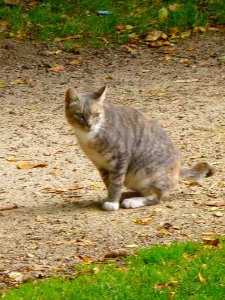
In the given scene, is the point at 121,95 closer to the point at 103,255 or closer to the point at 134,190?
the point at 134,190

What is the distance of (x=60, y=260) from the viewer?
22.3ft

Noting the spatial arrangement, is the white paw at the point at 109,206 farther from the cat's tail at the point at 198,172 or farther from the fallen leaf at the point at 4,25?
the fallen leaf at the point at 4,25

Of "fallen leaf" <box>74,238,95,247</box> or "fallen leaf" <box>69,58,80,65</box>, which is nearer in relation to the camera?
"fallen leaf" <box>74,238,95,247</box>

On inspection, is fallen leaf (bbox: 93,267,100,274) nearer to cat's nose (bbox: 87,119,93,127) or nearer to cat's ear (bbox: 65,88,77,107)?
cat's nose (bbox: 87,119,93,127)

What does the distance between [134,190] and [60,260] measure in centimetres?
165

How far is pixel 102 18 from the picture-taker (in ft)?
45.9

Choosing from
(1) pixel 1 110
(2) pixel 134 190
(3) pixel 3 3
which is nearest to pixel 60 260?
(2) pixel 134 190

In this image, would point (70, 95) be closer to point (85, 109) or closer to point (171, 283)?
point (85, 109)

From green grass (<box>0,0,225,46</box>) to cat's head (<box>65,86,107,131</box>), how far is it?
5.65m

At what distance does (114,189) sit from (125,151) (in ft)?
1.12

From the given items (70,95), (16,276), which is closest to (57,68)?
(70,95)

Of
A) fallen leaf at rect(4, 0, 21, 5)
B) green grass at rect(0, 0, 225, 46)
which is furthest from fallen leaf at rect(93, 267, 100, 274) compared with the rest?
fallen leaf at rect(4, 0, 21, 5)

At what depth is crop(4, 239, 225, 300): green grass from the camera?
5922mm

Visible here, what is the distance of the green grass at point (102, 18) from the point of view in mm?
13648
